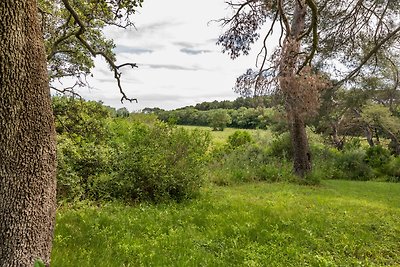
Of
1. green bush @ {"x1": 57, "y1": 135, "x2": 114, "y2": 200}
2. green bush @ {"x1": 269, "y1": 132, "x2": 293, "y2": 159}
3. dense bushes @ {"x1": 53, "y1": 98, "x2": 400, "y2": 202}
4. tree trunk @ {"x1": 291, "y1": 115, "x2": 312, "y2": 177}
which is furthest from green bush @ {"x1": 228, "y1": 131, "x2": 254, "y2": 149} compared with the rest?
green bush @ {"x1": 57, "y1": 135, "x2": 114, "y2": 200}

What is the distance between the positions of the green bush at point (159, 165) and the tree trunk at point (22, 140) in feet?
16.3

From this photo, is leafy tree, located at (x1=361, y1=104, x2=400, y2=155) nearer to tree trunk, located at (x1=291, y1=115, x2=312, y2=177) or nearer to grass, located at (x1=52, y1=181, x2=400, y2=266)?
tree trunk, located at (x1=291, y1=115, x2=312, y2=177)

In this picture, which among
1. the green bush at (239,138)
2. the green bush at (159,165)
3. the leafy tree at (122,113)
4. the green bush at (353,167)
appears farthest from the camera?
the green bush at (239,138)

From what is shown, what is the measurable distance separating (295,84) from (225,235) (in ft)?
13.3

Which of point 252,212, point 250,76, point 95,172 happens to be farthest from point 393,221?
point 95,172

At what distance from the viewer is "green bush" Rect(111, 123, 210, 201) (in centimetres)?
778

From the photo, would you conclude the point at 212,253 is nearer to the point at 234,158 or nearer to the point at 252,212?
the point at 252,212

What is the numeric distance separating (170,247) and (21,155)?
8.52ft

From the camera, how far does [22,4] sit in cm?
267

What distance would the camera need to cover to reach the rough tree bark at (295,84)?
6.00 meters

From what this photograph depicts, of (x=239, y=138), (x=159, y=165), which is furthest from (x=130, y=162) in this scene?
(x=239, y=138)

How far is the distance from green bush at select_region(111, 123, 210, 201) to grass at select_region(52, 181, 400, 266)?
673mm

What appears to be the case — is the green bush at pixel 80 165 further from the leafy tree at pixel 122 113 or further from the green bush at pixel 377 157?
the green bush at pixel 377 157

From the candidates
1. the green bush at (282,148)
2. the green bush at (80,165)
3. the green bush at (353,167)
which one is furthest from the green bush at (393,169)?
the green bush at (80,165)
